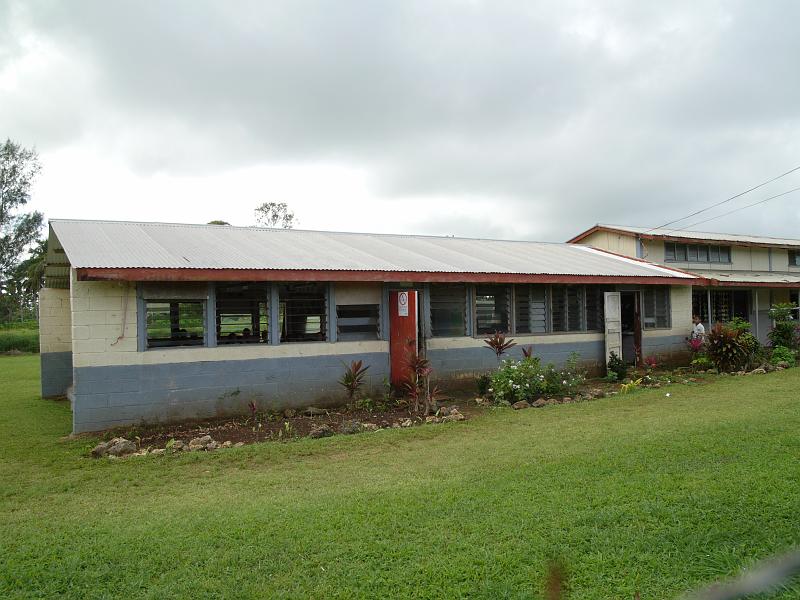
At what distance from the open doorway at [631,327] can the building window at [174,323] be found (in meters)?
10.4

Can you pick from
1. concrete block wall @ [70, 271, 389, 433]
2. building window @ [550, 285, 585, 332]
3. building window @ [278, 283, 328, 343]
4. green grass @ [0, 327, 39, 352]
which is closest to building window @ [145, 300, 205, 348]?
concrete block wall @ [70, 271, 389, 433]

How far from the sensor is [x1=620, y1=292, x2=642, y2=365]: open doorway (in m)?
15.2

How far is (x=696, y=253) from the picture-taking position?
72.7 ft

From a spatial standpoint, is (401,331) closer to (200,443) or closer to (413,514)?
(200,443)

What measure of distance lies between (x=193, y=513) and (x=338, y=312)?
6261 mm

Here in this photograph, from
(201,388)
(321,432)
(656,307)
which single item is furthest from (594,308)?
(201,388)

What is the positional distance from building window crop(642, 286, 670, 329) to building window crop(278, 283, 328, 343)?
8.71 m

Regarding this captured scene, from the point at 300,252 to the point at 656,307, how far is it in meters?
9.49

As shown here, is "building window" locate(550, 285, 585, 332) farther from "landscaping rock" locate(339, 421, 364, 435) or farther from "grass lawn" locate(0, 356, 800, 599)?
"landscaping rock" locate(339, 421, 364, 435)

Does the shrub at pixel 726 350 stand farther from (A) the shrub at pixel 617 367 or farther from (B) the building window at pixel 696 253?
(B) the building window at pixel 696 253

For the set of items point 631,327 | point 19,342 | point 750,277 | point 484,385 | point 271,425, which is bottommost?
point 271,425

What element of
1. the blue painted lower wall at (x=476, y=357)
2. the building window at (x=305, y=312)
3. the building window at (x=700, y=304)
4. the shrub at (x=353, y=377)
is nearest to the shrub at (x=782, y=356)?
the building window at (x=700, y=304)

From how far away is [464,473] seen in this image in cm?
618

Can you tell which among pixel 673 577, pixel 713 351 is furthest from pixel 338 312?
pixel 713 351
